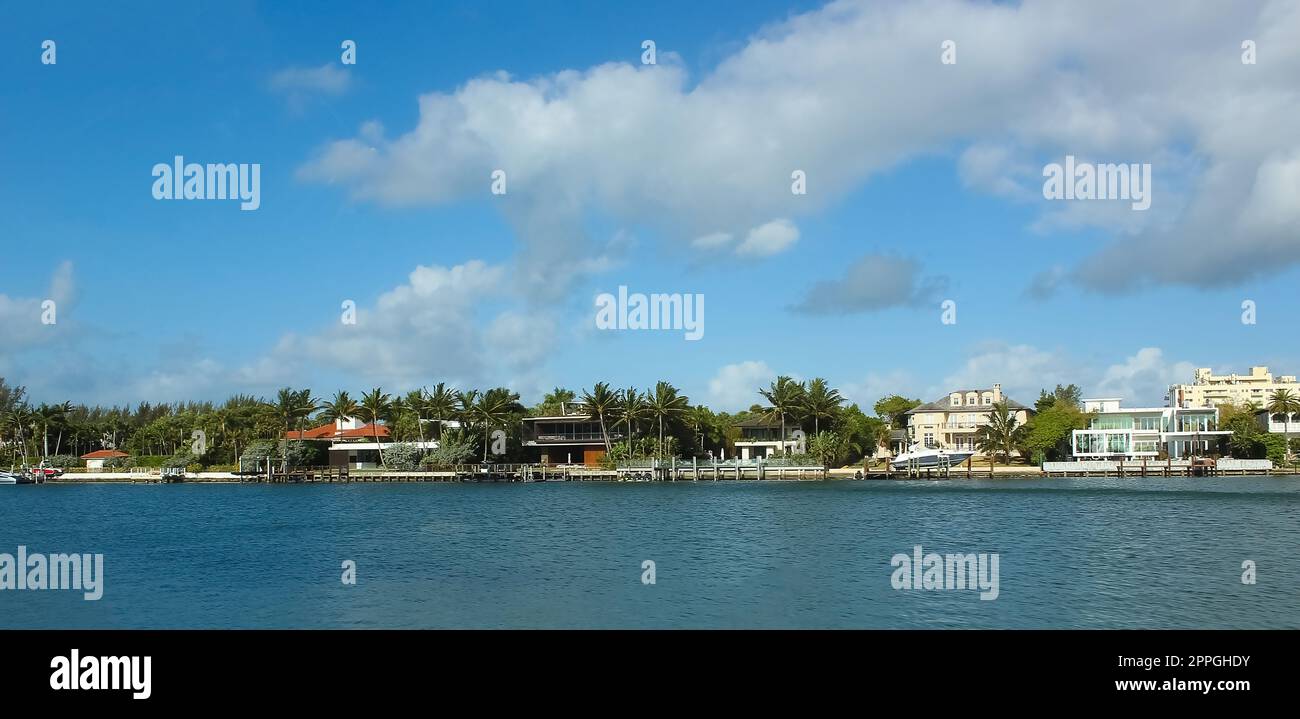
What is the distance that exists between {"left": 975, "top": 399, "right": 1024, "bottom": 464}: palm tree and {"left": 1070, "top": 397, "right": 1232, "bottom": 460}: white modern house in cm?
611

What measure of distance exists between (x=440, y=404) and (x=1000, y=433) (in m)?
64.4

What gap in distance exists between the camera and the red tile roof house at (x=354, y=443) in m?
109

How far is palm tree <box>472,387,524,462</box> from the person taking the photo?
104188 mm

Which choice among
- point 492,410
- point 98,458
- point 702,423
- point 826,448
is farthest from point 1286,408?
point 98,458

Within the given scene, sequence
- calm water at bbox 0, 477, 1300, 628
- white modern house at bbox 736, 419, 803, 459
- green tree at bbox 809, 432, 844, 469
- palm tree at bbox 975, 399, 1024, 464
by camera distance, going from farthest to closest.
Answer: white modern house at bbox 736, 419, 803, 459 → palm tree at bbox 975, 399, 1024, 464 → green tree at bbox 809, 432, 844, 469 → calm water at bbox 0, 477, 1300, 628

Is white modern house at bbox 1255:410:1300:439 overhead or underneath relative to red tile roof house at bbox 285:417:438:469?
overhead

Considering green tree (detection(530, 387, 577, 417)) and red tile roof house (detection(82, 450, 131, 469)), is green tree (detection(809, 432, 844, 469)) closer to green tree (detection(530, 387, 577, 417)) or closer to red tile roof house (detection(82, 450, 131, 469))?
green tree (detection(530, 387, 577, 417))

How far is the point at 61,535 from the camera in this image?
4794 centimetres

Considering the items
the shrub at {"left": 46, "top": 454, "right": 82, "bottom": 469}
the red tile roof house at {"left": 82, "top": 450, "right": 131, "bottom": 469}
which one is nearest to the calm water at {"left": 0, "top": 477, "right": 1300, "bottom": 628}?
the red tile roof house at {"left": 82, "top": 450, "right": 131, "bottom": 469}

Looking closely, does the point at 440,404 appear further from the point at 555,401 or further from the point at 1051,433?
the point at 1051,433

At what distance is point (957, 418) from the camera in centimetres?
10819
